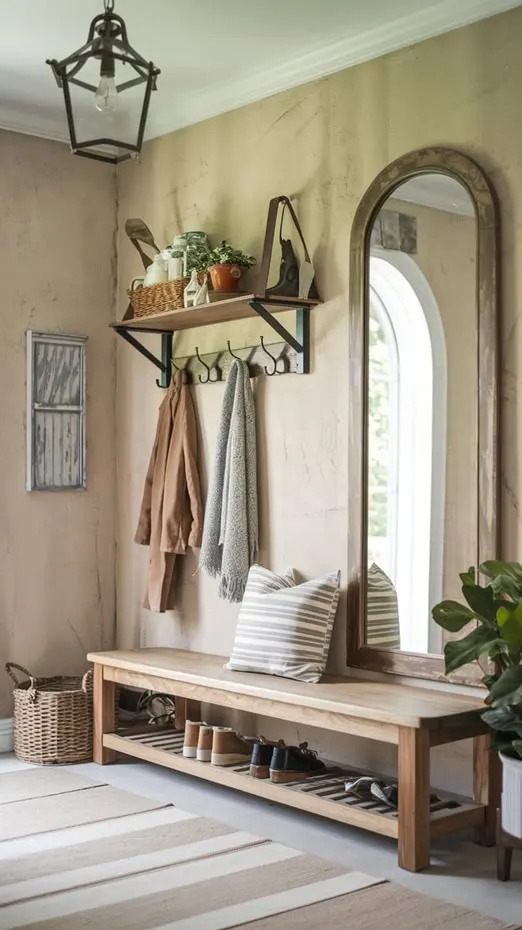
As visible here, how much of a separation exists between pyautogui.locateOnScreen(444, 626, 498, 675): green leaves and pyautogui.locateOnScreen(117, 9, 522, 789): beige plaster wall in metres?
0.43

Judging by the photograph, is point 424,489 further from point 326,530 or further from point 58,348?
point 58,348

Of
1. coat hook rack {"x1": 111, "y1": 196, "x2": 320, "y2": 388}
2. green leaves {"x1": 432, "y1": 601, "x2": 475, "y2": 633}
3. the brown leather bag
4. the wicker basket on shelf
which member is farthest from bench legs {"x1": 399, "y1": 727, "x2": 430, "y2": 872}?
the wicker basket on shelf

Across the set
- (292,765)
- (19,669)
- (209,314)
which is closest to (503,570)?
(292,765)

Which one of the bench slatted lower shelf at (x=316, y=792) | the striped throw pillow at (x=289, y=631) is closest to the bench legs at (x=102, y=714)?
the bench slatted lower shelf at (x=316, y=792)

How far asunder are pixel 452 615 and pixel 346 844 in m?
0.79

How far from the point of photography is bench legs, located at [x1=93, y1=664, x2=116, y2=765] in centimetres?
430

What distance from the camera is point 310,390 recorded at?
4078 millimetres

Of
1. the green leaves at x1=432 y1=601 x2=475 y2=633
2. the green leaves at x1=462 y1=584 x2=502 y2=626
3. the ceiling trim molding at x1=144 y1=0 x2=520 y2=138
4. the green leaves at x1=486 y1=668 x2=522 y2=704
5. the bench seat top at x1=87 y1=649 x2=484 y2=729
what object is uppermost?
the ceiling trim molding at x1=144 y1=0 x2=520 y2=138

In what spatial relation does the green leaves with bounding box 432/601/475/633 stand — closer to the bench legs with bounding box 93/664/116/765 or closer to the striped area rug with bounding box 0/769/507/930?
the striped area rug with bounding box 0/769/507/930

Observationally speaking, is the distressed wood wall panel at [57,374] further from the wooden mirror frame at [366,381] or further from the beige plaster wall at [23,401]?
the wooden mirror frame at [366,381]

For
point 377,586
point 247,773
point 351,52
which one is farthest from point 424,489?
point 351,52

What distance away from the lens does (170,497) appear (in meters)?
4.50

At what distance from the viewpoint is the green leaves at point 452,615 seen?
3.10 m

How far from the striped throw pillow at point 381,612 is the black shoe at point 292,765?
433 mm
